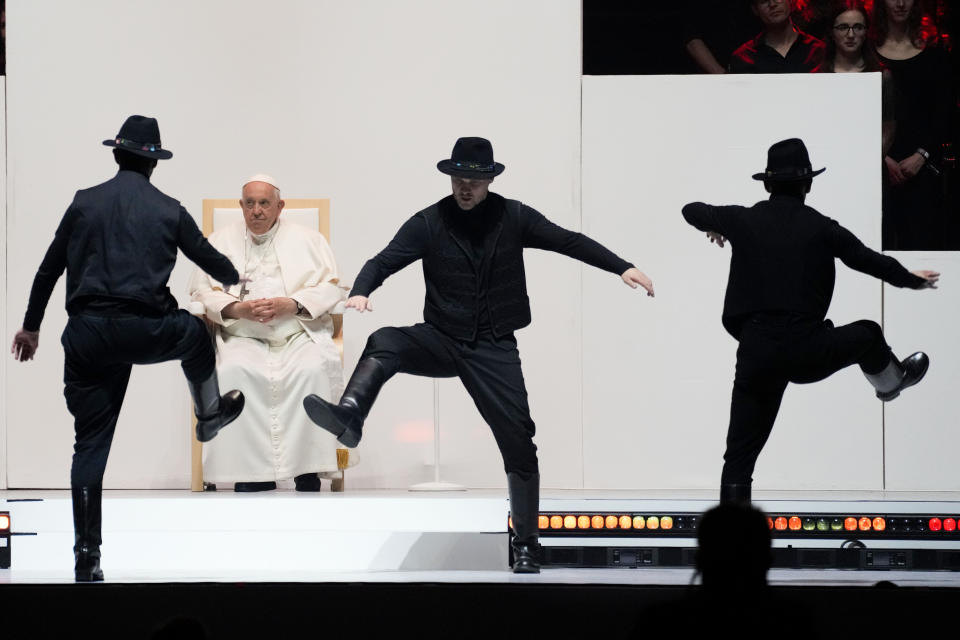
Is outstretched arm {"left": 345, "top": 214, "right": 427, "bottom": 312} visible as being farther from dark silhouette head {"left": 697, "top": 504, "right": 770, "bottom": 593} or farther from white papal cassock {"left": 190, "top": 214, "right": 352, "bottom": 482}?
dark silhouette head {"left": 697, "top": 504, "right": 770, "bottom": 593}

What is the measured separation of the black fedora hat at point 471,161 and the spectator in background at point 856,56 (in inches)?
116

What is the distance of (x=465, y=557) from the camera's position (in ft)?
19.6

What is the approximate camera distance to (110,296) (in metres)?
5.14

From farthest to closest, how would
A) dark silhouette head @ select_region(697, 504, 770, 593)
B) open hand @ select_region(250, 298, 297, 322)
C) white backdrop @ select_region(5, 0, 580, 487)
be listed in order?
white backdrop @ select_region(5, 0, 580, 487), open hand @ select_region(250, 298, 297, 322), dark silhouette head @ select_region(697, 504, 770, 593)

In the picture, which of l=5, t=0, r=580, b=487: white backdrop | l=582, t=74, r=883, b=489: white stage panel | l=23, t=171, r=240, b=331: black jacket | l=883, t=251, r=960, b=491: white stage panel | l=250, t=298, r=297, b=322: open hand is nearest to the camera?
l=23, t=171, r=240, b=331: black jacket

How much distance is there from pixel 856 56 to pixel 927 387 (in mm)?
1883

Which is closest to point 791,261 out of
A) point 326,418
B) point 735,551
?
point 326,418

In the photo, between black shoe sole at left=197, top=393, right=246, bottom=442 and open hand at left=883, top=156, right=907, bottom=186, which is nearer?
black shoe sole at left=197, top=393, right=246, bottom=442

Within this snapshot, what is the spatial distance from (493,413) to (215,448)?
6.53ft

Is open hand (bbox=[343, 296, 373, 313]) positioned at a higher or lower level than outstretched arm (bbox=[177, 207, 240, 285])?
lower

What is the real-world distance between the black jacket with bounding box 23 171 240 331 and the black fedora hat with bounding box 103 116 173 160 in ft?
0.33

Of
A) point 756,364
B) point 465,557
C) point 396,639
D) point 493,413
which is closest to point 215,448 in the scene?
point 465,557

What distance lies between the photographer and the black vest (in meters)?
5.44

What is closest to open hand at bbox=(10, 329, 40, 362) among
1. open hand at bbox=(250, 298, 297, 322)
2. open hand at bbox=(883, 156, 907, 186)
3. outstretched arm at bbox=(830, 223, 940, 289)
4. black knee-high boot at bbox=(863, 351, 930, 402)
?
open hand at bbox=(250, 298, 297, 322)
